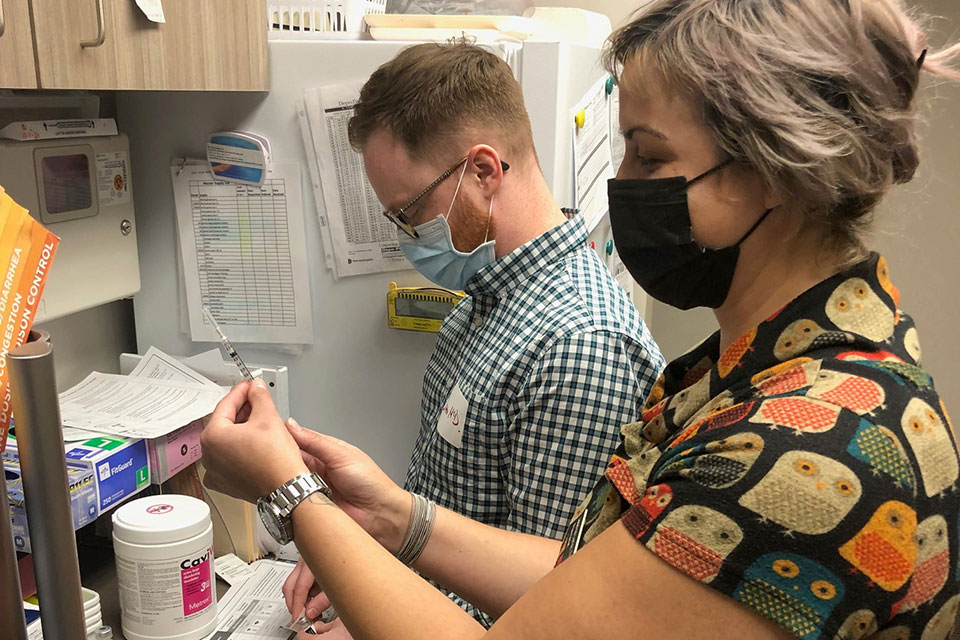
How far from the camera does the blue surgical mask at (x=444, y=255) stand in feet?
3.85

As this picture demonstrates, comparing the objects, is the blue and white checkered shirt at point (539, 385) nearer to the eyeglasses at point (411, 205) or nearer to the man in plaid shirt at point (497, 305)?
the man in plaid shirt at point (497, 305)

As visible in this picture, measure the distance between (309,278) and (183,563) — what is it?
0.53 meters

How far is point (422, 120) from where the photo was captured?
115cm

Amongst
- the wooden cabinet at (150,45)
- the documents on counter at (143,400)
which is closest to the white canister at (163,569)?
the documents on counter at (143,400)

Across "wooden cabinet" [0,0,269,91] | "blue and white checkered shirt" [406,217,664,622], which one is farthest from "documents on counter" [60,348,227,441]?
"wooden cabinet" [0,0,269,91]

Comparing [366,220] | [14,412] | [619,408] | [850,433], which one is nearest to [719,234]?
[850,433]

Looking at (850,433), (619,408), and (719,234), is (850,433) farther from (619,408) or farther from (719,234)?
(619,408)

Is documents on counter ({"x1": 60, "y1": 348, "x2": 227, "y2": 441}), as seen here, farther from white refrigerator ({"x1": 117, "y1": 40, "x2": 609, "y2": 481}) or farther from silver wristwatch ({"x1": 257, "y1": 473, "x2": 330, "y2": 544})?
silver wristwatch ({"x1": 257, "y1": 473, "x2": 330, "y2": 544})

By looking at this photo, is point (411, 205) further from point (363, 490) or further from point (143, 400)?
point (143, 400)

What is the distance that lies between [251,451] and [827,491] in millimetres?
623

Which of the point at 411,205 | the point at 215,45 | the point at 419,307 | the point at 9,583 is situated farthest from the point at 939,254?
the point at 9,583

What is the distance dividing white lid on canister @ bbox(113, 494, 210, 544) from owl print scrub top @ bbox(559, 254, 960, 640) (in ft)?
2.63

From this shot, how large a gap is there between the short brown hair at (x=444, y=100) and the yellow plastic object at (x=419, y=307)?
283 mm

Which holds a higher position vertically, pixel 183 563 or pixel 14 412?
pixel 14 412
